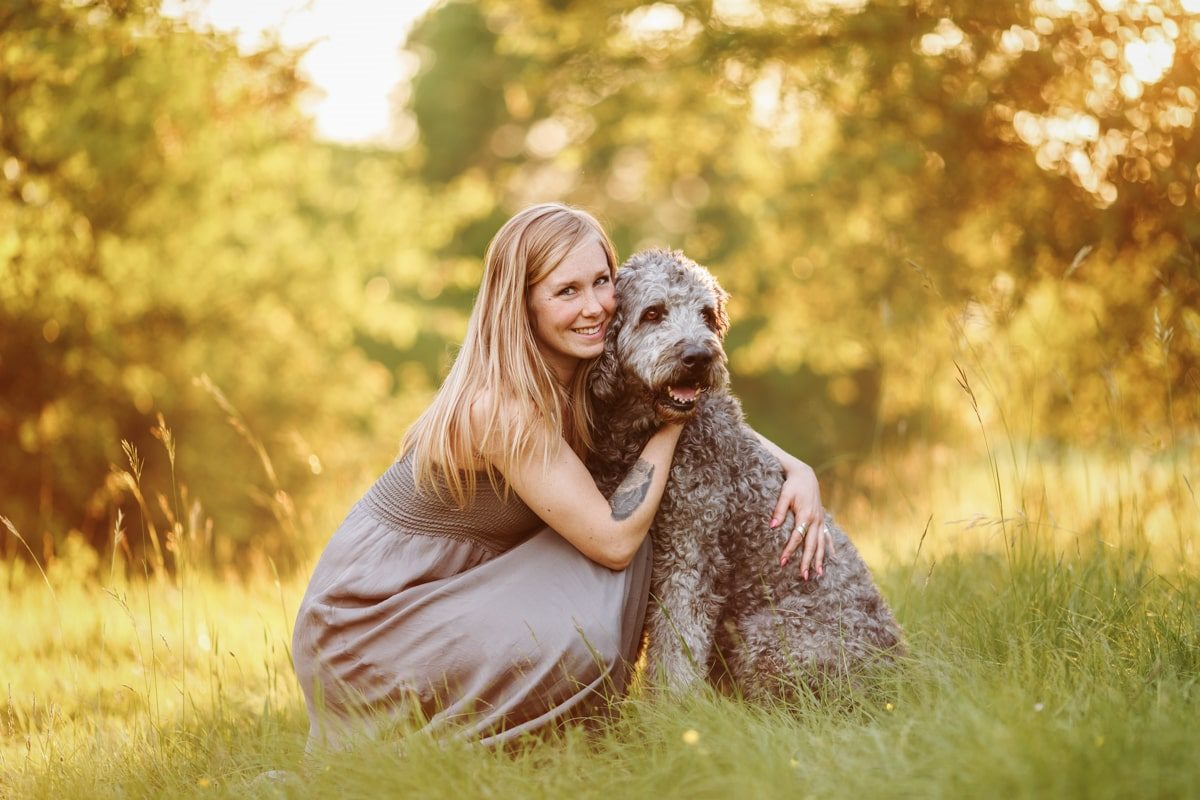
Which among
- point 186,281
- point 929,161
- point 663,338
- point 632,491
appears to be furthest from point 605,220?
point 186,281

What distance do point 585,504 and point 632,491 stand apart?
0.60 ft

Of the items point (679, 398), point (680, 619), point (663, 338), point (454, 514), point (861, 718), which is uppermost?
point (663, 338)

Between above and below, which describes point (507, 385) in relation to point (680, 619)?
above

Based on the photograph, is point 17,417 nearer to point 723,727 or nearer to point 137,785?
point 137,785

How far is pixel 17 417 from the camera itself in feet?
29.3

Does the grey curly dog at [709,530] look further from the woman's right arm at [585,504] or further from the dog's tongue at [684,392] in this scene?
the woman's right arm at [585,504]

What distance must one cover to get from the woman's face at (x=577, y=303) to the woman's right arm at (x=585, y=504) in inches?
16.4

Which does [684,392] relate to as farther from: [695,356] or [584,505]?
[584,505]

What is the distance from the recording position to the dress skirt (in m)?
3.39

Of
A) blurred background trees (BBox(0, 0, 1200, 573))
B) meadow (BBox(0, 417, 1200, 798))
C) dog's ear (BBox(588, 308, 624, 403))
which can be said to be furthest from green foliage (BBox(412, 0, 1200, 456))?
dog's ear (BBox(588, 308, 624, 403))

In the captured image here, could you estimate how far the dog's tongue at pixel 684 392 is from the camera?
3586 mm

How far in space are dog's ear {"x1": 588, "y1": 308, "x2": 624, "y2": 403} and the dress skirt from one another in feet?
1.90

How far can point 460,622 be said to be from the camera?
3.47 m

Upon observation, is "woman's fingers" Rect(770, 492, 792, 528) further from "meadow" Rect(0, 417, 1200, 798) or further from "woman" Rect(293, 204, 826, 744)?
"meadow" Rect(0, 417, 1200, 798)
